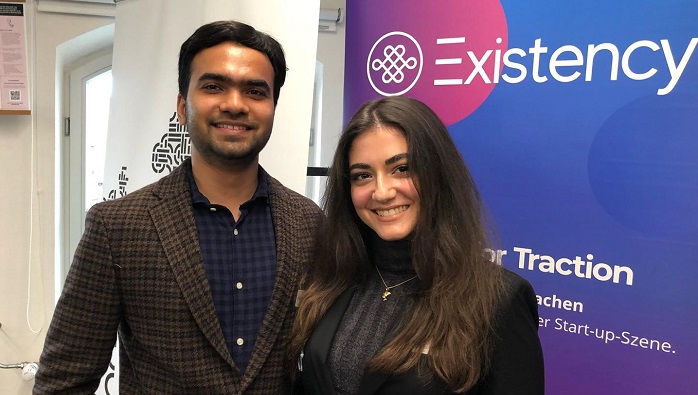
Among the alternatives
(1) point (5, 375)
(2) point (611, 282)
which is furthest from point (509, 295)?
(1) point (5, 375)

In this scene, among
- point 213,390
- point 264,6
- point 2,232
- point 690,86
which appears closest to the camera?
point 213,390

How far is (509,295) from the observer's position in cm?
119

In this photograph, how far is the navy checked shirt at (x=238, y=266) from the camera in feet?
4.42

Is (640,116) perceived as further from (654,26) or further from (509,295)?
Answer: (509,295)

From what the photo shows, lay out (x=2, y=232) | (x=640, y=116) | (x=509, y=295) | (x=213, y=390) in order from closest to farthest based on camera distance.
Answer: (x=509, y=295)
(x=213, y=390)
(x=640, y=116)
(x=2, y=232)

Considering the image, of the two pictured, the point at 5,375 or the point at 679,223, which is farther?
the point at 5,375

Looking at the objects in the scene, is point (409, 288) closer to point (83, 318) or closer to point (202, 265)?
point (202, 265)

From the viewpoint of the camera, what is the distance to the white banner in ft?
6.97

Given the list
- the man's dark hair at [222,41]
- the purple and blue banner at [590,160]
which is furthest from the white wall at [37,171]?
the man's dark hair at [222,41]

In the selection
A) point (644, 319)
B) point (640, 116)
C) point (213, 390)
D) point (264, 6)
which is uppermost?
point (264, 6)

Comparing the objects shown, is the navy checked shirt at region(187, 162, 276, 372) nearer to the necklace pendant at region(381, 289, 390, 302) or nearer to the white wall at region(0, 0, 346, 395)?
the necklace pendant at region(381, 289, 390, 302)

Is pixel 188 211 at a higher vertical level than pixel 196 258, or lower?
higher

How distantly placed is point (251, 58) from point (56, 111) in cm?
238

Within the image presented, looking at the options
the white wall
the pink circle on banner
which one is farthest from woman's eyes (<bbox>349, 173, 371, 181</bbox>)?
the white wall
